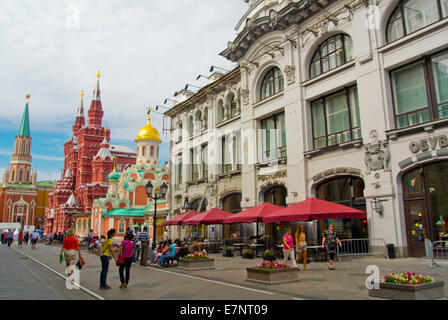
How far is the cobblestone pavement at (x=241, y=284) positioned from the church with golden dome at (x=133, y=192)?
44901 mm

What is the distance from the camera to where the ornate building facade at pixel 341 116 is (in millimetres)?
15555

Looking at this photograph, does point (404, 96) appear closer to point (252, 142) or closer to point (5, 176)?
point (252, 142)

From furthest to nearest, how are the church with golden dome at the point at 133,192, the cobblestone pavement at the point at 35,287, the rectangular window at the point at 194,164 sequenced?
1. the church with golden dome at the point at 133,192
2. the rectangular window at the point at 194,164
3. the cobblestone pavement at the point at 35,287

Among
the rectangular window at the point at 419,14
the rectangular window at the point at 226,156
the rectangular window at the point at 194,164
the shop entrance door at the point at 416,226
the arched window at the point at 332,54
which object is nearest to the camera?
the shop entrance door at the point at 416,226

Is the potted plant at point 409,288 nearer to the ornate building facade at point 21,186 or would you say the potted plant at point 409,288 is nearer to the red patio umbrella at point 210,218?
the red patio umbrella at point 210,218

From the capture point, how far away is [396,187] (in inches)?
634

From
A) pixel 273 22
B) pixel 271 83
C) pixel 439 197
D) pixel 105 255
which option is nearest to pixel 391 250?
pixel 439 197

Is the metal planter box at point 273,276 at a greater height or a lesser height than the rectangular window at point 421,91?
lesser

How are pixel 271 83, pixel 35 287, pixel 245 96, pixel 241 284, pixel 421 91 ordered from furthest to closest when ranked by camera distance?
pixel 245 96 → pixel 271 83 → pixel 421 91 → pixel 35 287 → pixel 241 284

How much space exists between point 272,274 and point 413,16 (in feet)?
45.3

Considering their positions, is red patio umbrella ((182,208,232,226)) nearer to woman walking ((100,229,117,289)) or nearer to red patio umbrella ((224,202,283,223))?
red patio umbrella ((224,202,283,223))

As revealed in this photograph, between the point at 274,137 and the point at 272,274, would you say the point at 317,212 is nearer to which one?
the point at 272,274

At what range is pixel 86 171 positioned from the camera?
8900cm

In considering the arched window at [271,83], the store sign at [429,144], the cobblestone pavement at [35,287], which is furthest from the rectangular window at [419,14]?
the cobblestone pavement at [35,287]
